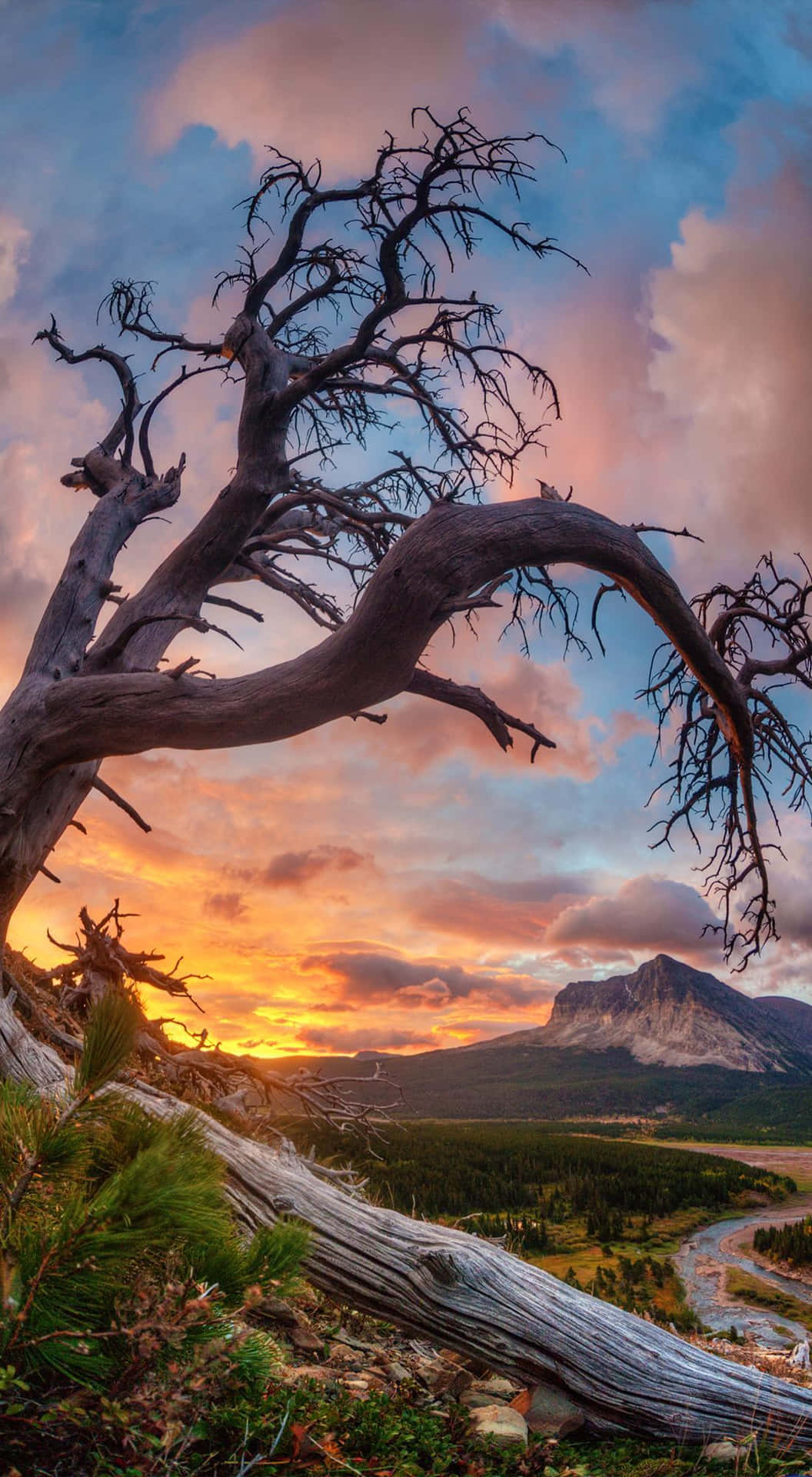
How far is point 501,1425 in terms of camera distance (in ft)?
14.5

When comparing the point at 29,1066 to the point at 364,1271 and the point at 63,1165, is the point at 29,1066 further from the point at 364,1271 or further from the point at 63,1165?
the point at 63,1165

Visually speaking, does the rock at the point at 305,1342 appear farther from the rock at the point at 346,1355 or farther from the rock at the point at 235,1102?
the rock at the point at 235,1102

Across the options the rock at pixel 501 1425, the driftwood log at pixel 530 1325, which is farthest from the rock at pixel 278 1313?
the rock at pixel 501 1425

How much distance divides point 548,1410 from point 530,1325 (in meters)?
0.44

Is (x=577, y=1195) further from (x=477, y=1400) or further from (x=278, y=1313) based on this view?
(x=477, y=1400)

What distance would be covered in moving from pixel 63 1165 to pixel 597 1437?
4.51 metres

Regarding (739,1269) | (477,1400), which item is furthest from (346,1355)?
(739,1269)

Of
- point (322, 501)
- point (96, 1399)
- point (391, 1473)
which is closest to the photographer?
point (96, 1399)

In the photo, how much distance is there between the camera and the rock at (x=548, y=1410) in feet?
16.5

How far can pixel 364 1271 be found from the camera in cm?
551

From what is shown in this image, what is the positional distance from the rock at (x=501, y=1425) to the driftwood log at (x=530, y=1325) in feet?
1.99

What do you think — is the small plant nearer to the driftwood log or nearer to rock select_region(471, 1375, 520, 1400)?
the driftwood log

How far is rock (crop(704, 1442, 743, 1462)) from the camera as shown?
15.9 feet

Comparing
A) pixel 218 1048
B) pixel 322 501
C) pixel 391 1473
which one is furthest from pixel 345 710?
pixel 218 1048
